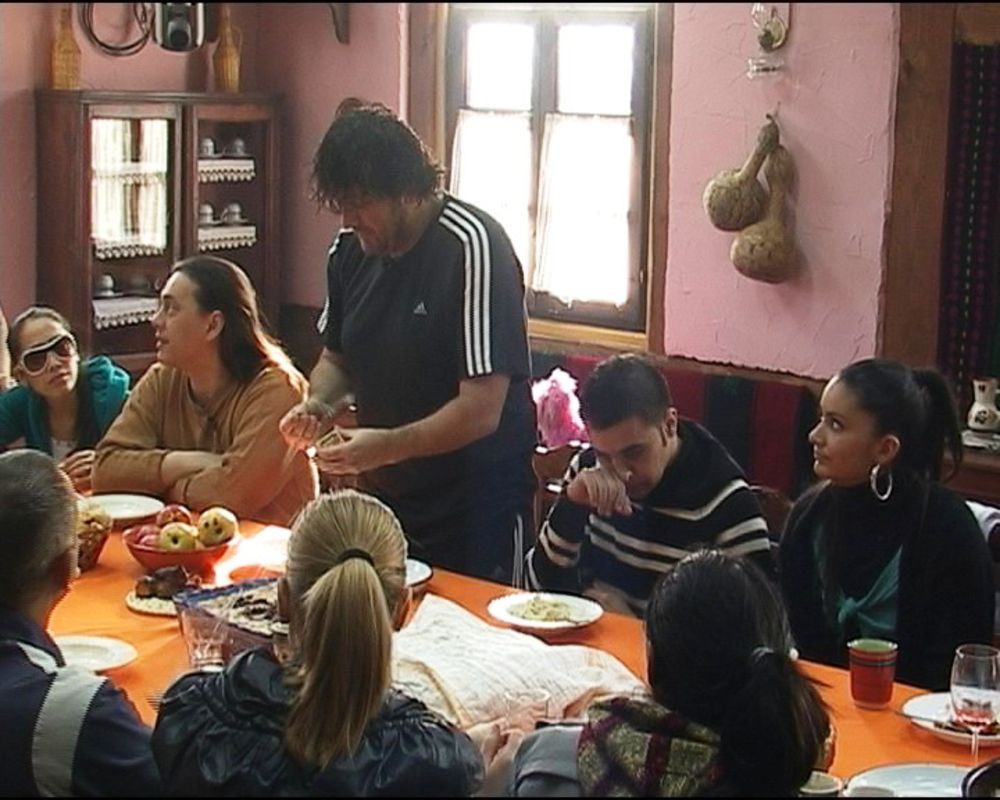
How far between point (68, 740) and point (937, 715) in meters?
1.19

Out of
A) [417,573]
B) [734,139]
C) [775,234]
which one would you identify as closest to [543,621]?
[417,573]

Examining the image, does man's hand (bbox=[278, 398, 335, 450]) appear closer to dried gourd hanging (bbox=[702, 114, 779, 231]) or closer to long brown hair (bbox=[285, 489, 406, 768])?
long brown hair (bbox=[285, 489, 406, 768])

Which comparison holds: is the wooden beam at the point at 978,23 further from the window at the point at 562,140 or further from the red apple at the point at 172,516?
the red apple at the point at 172,516

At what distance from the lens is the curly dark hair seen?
3.10 meters

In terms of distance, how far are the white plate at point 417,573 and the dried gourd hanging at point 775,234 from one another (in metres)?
2.12

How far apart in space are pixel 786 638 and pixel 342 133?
65.4 inches

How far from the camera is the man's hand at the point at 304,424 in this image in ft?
10.4

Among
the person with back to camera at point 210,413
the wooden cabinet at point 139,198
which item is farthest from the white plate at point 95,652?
the wooden cabinet at point 139,198

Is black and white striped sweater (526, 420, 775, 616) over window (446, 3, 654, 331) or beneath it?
beneath

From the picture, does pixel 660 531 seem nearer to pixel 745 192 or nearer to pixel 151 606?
pixel 151 606

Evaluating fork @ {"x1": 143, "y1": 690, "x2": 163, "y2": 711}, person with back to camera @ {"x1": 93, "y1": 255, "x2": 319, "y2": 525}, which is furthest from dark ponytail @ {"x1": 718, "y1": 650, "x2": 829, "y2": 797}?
person with back to camera @ {"x1": 93, "y1": 255, "x2": 319, "y2": 525}

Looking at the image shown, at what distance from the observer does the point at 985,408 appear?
4.30 metres

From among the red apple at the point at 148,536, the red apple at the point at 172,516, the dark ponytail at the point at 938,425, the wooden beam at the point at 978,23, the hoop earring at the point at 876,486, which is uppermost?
the wooden beam at the point at 978,23

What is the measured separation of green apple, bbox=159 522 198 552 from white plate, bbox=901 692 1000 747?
131 centimetres
